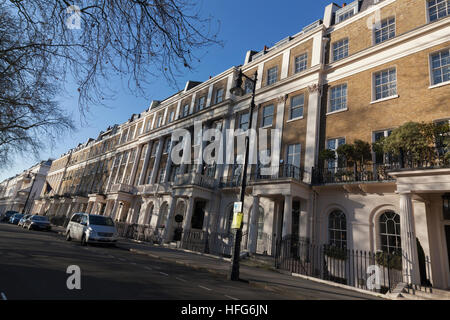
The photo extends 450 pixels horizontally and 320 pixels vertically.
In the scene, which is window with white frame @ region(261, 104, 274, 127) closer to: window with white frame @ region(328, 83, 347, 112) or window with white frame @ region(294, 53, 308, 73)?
window with white frame @ region(294, 53, 308, 73)

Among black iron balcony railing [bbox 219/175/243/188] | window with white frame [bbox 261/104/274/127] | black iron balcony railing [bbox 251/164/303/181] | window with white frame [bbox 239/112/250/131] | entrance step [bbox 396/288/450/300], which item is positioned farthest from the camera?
window with white frame [bbox 239/112/250/131]

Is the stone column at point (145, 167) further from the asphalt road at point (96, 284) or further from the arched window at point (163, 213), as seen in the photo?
the asphalt road at point (96, 284)

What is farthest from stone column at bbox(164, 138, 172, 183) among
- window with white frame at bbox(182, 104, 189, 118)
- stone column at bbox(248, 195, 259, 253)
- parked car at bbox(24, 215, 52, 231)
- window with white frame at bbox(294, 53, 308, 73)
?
window with white frame at bbox(294, 53, 308, 73)

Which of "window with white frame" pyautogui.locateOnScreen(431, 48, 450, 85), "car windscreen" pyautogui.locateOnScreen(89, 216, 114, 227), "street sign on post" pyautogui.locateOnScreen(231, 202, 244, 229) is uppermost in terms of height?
"window with white frame" pyautogui.locateOnScreen(431, 48, 450, 85)

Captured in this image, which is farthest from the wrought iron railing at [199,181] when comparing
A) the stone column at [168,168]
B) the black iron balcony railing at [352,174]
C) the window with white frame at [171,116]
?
the window with white frame at [171,116]

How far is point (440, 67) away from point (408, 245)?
28.6ft

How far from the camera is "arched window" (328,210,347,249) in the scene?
13.1m

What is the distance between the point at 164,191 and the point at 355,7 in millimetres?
21377

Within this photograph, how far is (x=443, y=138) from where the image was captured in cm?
973

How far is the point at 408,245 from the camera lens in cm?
911

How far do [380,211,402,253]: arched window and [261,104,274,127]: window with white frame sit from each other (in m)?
9.79

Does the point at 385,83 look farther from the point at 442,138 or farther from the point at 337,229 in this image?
the point at 337,229

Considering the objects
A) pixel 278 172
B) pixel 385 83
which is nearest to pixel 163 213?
pixel 278 172
